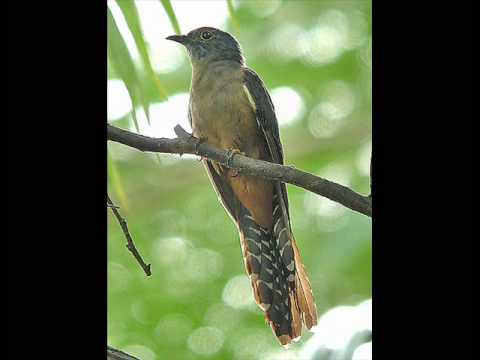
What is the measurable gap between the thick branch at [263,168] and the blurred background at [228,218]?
133 cm

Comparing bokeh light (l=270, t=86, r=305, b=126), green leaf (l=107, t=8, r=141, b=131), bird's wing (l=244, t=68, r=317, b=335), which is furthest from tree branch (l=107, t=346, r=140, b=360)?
→ bokeh light (l=270, t=86, r=305, b=126)

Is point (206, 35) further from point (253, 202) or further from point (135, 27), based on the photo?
point (135, 27)

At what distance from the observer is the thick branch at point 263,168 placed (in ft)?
5.74

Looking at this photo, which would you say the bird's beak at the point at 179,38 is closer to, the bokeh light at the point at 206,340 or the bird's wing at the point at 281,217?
the bird's wing at the point at 281,217

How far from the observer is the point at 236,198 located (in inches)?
111

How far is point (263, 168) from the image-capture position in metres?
1.96

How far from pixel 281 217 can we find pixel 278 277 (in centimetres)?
26

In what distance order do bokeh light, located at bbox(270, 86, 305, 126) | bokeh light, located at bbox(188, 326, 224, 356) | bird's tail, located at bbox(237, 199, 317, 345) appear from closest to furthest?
bird's tail, located at bbox(237, 199, 317, 345) → bokeh light, located at bbox(270, 86, 305, 126) → bokeh light, located at bbox(188, 326, 224, 356)

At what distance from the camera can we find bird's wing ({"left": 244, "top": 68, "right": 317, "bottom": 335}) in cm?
234

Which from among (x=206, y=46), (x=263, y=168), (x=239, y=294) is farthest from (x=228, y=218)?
(x=263, y=168)

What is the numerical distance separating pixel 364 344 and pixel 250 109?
57.5 inches

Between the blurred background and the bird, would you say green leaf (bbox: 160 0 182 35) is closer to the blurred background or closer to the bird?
the bird
